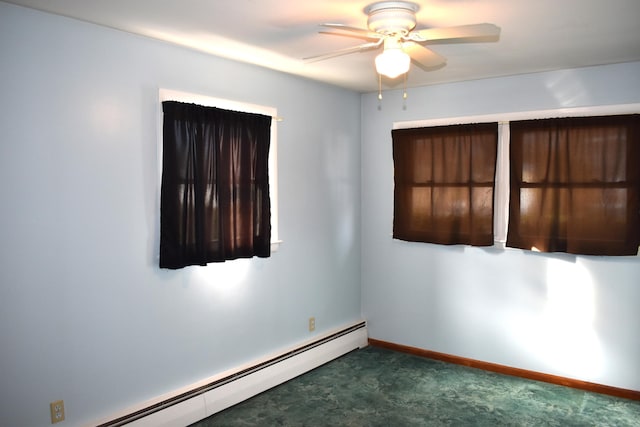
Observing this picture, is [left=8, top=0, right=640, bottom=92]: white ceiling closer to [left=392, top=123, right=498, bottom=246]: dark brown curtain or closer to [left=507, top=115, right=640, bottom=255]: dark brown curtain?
[left=507, top=115, right=640, bottom=255]: dark brown curtain

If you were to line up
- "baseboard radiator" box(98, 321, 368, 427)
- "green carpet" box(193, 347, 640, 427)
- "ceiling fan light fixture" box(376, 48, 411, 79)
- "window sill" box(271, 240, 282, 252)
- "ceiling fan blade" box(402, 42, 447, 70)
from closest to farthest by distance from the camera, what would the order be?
"ceiling fan light fixture" box(376, 48, 411, 79), "ceiling fan blade" box(402, 42, 447, 70), "baseboard radiator" box(98, 321, 368, 427), "green carpet" box(193, 347, 640, 427), "window sill" box(271, 240, 282, 252)

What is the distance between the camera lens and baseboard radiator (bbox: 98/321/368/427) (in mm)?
3223

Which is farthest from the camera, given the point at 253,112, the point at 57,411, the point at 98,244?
the point at 253,112

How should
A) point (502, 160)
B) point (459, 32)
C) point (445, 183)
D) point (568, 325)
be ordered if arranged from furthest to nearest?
point (445, 183) → point (502, 160) → point (568, 325) → point (459, 32)

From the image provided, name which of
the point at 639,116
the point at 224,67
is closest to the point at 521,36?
the point at 639,116

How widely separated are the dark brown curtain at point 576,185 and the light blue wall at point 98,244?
2.01 m

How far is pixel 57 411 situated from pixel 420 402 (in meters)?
2.45

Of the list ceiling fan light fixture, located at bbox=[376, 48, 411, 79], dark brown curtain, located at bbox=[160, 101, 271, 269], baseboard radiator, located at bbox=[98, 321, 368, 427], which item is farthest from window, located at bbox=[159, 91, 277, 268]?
ceiling fan light fixture, located at bbox=[376, 48, 411, 79]

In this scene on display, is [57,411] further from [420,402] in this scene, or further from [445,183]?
[445,183]

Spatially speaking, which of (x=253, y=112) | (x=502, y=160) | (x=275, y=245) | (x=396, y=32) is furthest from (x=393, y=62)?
(x=502, y=160)

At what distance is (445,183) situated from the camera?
455cm

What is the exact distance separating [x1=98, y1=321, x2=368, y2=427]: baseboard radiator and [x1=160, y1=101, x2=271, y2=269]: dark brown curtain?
2.89 feet

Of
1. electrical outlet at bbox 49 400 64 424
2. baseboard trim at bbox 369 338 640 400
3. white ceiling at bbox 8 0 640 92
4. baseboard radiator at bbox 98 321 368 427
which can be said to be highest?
white ceiling at bbox 8 0 640 92

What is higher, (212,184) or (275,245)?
(212,184)
